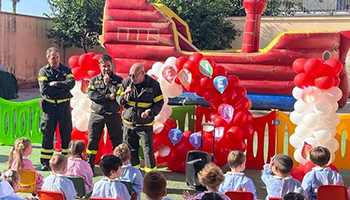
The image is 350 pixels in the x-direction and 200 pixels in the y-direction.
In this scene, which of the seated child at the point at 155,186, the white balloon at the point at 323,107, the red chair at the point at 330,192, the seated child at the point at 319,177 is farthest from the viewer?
the white balloon at the point at 323,107

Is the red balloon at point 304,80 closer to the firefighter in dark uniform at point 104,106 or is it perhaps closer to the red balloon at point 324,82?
the red balloon at point 324,82

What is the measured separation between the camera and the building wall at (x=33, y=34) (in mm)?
17172

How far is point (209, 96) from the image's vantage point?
6.05 meters

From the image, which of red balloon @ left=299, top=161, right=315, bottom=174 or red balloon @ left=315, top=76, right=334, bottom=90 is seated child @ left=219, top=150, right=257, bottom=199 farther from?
red balloon @ left=315, top=76, right=334, bottom=90

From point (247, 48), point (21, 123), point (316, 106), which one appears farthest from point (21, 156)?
point (247, 48)

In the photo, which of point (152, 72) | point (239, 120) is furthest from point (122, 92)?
point (239, 120)

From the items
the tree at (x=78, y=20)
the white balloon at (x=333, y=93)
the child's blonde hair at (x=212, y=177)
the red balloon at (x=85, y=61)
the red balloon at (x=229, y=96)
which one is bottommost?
the child's blonde hair at (x=212, y=177)

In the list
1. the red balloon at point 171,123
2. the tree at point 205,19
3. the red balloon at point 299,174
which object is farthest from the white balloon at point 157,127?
the tree at point 205,19

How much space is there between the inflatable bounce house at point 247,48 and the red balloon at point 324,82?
5.66 metres

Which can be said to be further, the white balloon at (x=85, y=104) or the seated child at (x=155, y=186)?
the white balloon at (x=85, y=104)

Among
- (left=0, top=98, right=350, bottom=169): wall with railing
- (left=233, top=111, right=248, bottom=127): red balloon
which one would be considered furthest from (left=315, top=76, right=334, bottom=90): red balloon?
(left=233, top=111, right=248, bottom=127): red balloon

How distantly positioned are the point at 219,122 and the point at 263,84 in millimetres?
5743

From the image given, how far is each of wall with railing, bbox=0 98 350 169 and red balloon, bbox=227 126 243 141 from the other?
64 cm

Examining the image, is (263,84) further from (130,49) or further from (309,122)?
(309,122)
